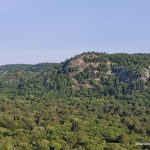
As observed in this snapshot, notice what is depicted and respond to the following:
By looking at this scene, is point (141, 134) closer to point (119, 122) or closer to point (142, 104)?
point (119, 122)

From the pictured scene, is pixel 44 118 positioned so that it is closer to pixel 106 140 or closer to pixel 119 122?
pixel 119 122

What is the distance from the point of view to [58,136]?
120188 mm

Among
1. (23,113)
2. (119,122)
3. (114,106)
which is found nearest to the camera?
(119,122)

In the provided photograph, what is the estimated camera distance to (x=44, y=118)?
15462cm

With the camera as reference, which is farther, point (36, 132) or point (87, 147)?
point (36, 132)

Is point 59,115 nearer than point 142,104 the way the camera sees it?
Yes

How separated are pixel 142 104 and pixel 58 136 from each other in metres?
84.1

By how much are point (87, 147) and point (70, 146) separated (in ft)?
12.7

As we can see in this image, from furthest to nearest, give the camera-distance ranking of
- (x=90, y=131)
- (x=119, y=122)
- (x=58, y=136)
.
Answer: (x=119, y=122), (x=90, y=131), (x=58, y=136)

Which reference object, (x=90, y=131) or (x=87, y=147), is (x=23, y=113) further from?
(x=87, y=147)

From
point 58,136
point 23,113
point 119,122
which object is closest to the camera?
point 58,136

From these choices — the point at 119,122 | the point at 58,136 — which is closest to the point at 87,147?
the point at 58,136

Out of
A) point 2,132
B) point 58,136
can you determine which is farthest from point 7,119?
point 58,136

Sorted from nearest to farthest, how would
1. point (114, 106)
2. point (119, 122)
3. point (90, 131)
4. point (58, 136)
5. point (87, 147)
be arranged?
1. point (87, 147)
2. point (58, 136)
3. point (90, 131)
4. point (119, 122)
5. point (114, 106)
